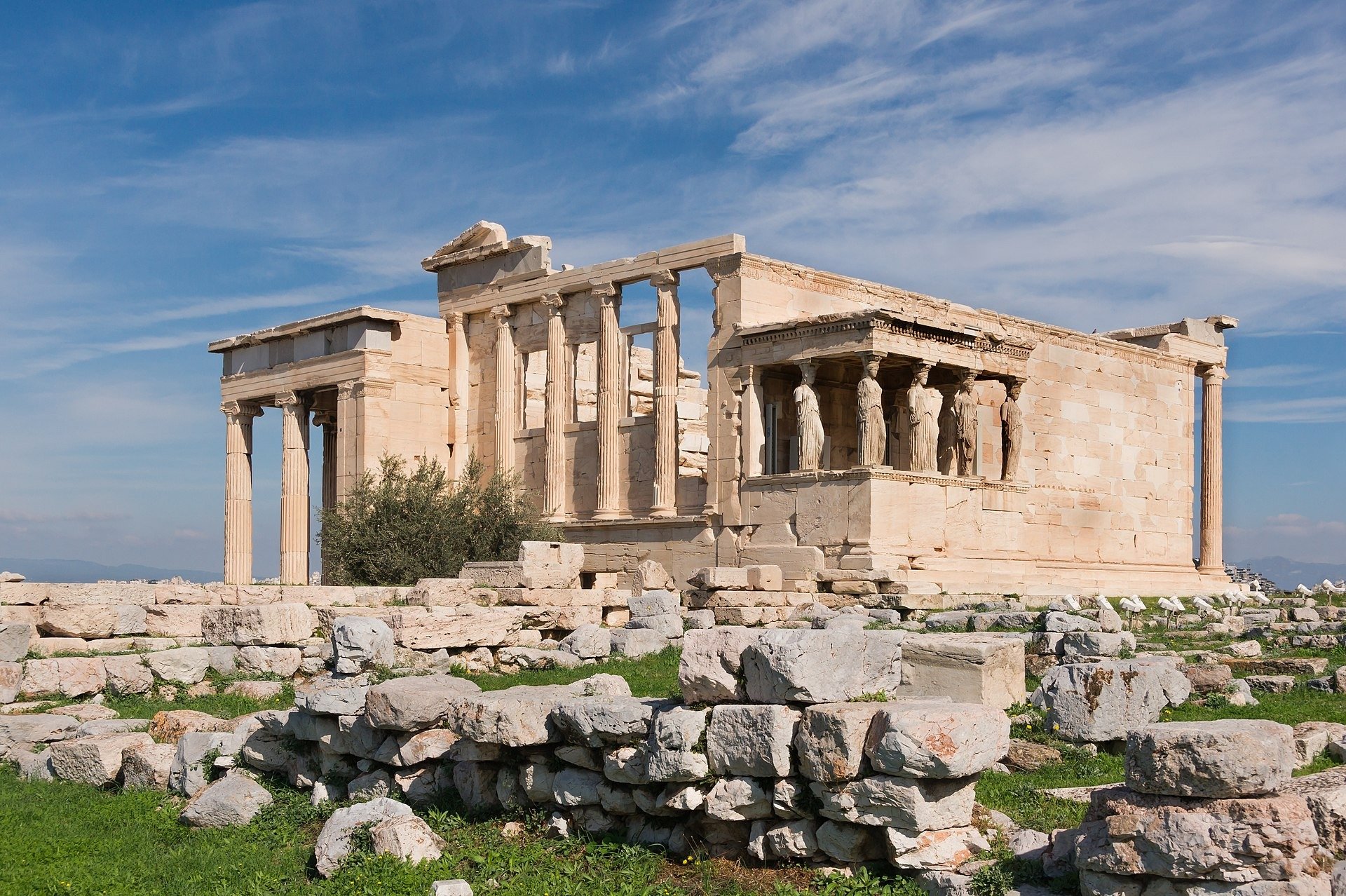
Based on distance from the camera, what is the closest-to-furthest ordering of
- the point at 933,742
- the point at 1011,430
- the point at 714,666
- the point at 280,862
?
the point at 933,742, the point at 714,666, the point at 280,862, the point at 1011,430

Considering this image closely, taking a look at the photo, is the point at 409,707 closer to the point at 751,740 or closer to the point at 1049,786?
the point at 751,740

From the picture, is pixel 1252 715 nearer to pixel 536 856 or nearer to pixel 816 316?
pixel 536 856

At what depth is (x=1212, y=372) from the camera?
3475cm

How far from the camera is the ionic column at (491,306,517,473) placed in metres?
31.5

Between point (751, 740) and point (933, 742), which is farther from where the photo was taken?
point (751, 740)

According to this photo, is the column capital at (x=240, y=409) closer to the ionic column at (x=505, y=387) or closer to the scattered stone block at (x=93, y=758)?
the ionic column at (x=505, y=387)

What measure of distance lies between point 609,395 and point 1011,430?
25.8 ft

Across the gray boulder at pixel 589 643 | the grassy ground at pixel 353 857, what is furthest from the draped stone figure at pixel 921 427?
the grassy ground at pixel 353 857

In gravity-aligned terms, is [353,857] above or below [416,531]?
below

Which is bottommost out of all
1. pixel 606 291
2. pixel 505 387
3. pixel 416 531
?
pixel 416 531

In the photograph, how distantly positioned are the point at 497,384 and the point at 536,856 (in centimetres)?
2331

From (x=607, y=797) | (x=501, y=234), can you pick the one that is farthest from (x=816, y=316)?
(x=607, y=797)

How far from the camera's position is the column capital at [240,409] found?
113 feet

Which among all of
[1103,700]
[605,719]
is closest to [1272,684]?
[1103,700]
